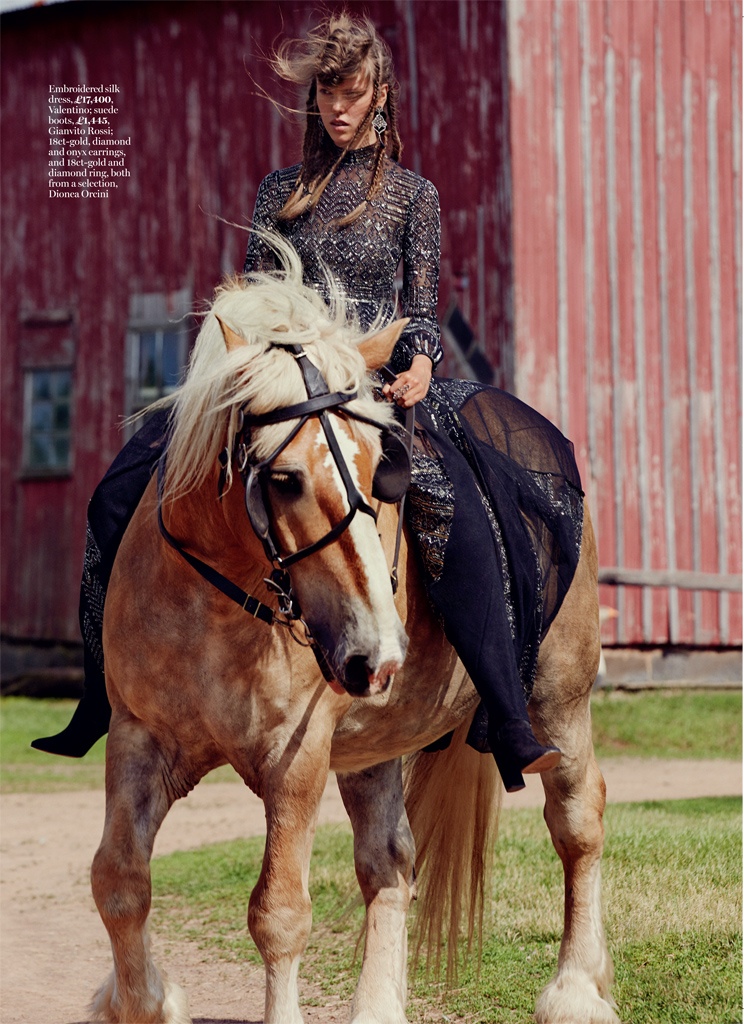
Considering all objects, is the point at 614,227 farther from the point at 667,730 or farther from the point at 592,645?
the point at 592,645

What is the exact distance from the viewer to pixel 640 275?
45.9ft

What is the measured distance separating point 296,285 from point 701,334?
38.3 feet

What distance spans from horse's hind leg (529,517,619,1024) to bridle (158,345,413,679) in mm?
1447

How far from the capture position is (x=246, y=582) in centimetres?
335

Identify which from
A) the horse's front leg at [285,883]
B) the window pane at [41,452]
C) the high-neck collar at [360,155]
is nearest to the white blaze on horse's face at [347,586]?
the horse's front leg at [285,883]

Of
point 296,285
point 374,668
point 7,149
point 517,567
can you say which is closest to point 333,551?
point 374,668

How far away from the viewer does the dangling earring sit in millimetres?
3945

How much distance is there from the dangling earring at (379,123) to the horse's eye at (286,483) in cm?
142

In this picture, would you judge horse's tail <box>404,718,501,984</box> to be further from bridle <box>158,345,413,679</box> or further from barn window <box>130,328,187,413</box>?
barn window <box>130,328,187,413</box>

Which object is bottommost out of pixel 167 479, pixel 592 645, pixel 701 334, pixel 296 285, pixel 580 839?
pixel 580 839

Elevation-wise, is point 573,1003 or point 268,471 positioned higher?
point 268,471

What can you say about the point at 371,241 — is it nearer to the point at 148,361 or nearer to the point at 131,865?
the point at 131,865

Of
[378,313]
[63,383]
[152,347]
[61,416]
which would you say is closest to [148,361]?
[152,347]

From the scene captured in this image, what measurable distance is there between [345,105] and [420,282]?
1.82ft
